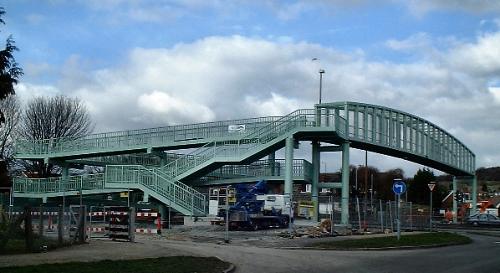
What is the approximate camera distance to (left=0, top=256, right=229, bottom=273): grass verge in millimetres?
14527

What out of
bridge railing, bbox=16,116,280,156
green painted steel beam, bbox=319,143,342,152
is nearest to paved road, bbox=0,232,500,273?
bridge railing, bbox=16,116,280,156

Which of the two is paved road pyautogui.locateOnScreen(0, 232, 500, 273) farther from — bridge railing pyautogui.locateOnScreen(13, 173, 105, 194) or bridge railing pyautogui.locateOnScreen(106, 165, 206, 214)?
bridge railing pyautogui.locateOnScreen(13, 173, 105, 194)

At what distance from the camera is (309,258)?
2102cm

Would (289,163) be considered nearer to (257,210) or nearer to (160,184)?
(257,210)

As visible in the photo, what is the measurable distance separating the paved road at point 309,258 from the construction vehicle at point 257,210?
A: 11.5 metres

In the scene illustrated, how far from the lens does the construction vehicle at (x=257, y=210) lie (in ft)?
122

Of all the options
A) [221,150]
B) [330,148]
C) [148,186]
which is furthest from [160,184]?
[330,148]

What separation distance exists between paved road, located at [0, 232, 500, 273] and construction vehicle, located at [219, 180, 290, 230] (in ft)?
37.7

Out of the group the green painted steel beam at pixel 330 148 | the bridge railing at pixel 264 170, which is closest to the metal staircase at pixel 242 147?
the bridge railing at pixel 264 170

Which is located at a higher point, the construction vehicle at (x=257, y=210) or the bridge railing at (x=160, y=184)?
the bridge railing at (x=160, y=184)

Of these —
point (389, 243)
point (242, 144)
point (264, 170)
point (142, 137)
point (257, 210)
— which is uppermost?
point (142, 137)

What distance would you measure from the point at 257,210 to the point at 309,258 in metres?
17.6

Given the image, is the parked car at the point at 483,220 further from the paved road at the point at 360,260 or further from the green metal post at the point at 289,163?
the paved road at the point at 360,260

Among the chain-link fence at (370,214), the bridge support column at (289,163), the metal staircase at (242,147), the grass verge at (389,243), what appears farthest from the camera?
the bridge support column at (289,163)
